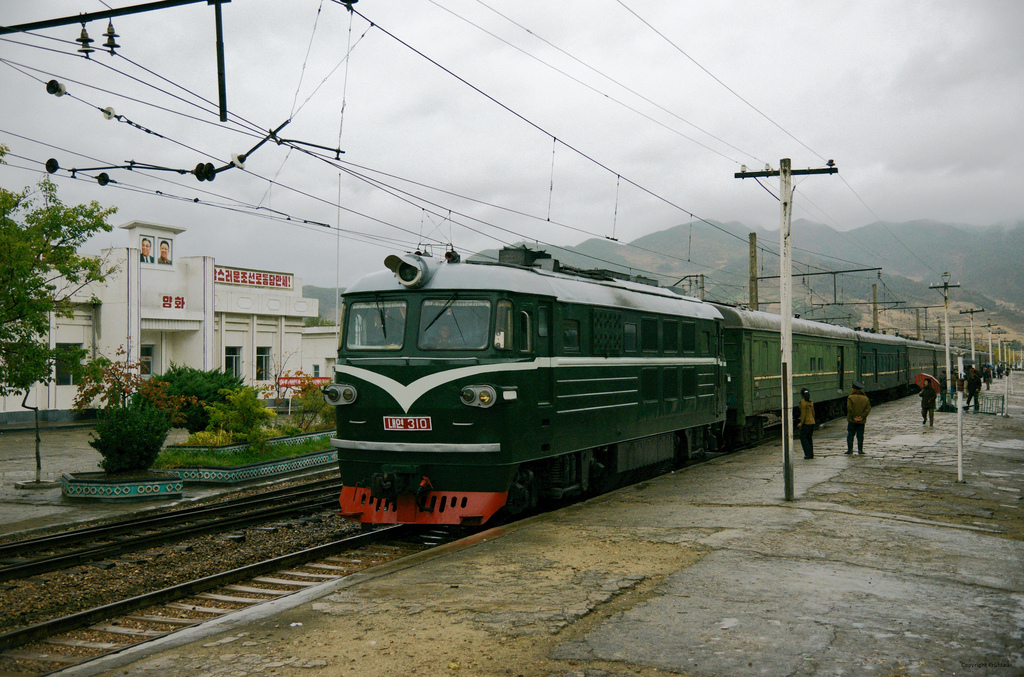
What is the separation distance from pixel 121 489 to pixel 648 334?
9.87m

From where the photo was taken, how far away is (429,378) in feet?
33.2

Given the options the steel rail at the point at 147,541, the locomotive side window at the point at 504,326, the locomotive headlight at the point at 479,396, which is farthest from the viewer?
the locomotive side window at the point at 504,326

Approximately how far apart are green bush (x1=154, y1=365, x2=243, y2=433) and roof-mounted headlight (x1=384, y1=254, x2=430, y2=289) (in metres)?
16.8

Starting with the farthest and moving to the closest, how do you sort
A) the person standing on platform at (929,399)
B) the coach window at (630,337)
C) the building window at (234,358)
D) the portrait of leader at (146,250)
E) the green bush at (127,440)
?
the building window at (234,358)
the portrait of leader at (146,250)
the person standing on platform at (929,399)
the green bush at (127,440)
the coach window at (630,337)

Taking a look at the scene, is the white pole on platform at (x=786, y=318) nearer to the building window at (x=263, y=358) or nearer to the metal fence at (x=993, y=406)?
the metal fence at (x=993, y=406)

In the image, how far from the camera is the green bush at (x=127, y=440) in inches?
633

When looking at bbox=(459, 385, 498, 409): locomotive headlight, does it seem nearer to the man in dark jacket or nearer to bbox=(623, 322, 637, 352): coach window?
bbox=(623, 322, 637, 352): coach window

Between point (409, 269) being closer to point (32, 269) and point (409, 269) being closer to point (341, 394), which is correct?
point (341, 394)

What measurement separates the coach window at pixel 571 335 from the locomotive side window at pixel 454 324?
137 centimetres

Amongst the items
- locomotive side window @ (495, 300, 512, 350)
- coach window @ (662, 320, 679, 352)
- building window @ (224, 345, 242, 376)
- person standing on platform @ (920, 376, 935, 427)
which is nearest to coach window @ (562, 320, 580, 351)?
locomotive side window @ (495, 300, 512, 350)

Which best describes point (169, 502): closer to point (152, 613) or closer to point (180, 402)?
point (180, 402)

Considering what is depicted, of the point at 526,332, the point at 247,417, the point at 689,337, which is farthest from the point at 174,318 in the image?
the point at 526,332

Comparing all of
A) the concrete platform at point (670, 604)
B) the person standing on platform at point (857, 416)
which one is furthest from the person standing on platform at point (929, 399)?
the concrete platform at point (670, 604)

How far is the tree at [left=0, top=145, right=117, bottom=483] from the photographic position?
14.5 meters
